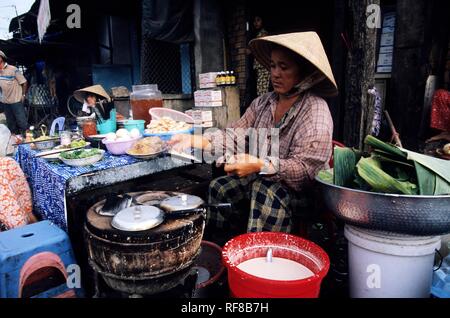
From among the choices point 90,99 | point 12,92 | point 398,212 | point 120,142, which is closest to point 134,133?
point 120,142

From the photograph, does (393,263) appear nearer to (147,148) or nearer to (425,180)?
(425,180)

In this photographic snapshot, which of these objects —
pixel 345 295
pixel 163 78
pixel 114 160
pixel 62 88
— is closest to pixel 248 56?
pixel 163 78

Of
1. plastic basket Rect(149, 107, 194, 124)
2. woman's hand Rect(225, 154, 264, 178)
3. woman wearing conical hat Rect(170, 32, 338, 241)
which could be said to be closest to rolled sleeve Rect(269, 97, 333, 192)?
woman wearing conical hat Rect(170, 32, 338, 241)

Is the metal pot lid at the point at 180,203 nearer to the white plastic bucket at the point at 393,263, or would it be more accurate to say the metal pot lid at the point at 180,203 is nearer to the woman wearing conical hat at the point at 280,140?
the woman wearing conical hat at the point at 280,140

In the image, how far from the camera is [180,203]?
71.7 inches

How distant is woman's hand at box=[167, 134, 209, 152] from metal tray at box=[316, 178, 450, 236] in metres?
1.34

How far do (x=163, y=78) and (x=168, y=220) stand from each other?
7.51m

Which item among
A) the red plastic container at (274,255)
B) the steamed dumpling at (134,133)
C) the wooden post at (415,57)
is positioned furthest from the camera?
the wooden post at (415,57)

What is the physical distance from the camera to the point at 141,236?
150 centimetres

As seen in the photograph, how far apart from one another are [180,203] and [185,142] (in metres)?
0.87

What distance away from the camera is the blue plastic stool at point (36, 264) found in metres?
1.84

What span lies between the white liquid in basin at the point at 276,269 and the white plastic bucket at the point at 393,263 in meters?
0.38

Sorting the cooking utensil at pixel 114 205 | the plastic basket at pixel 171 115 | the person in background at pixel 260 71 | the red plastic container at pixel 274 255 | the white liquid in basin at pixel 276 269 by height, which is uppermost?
the person in background at pixel 260 71

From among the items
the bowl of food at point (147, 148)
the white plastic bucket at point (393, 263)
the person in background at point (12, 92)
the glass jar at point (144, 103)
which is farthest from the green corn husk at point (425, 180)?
the person in background at point (12, 92)
